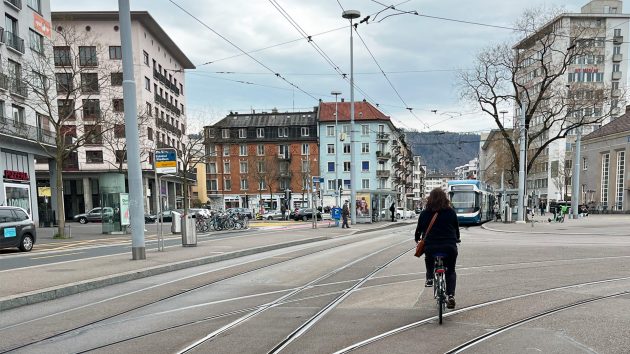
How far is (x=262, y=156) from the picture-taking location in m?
79.9

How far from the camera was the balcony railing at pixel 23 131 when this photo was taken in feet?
93.0

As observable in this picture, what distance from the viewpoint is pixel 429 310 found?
21.9 ft

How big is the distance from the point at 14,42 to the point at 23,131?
6.31m

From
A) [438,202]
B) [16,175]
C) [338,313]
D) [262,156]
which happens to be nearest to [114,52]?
[16,175]

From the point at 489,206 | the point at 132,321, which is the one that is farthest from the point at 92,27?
the point at 132,321

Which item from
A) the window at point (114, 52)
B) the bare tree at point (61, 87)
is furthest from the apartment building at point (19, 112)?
the window at point (114, 52)

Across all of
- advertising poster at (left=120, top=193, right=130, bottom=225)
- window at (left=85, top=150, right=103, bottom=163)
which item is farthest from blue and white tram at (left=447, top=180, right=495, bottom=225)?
window at (left=85, top=150, right=103, bottom=163)

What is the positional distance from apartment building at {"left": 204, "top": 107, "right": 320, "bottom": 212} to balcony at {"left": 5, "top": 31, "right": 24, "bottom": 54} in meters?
48.8

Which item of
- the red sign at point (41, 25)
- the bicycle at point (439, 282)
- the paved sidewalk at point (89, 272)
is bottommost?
the paved sidewalk at point (89, 272)

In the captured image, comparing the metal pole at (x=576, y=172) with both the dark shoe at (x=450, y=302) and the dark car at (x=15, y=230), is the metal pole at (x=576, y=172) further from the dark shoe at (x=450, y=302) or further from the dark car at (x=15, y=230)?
the dark car at (x=15, y=230)

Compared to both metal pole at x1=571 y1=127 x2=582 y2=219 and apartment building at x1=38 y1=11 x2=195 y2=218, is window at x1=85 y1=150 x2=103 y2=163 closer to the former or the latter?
apartment building at x1=38 y1=11 x2=195 y2=218

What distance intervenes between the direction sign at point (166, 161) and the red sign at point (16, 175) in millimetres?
20713

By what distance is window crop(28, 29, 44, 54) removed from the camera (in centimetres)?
3319

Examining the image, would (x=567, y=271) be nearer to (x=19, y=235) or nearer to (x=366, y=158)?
(x=19, y=235)
